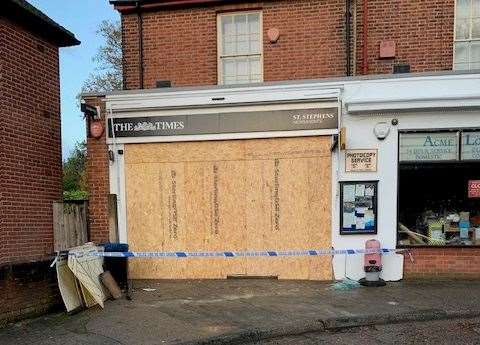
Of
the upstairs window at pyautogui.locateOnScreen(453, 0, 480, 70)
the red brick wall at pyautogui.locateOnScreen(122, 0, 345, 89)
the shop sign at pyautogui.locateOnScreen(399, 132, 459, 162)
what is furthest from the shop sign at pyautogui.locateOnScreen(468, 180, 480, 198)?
the red brick wall at pyautogui.locateOnScreen(122, 0, 345, 89)

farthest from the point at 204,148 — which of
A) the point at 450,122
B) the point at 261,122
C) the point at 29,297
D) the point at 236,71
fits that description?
the point at 450,122

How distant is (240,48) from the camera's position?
404 inches

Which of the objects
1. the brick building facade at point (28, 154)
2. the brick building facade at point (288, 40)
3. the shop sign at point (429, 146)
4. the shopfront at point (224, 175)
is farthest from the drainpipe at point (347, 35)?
the brick building facade at point (28, 154)

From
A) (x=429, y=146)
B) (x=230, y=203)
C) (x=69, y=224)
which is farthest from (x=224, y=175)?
(x=429, y=146)

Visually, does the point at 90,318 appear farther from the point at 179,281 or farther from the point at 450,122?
the point at 450,122

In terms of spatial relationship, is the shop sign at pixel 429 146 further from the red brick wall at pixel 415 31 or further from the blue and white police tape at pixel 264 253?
the red brick wall at pixel 415 31

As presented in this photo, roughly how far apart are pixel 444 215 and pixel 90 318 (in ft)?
22.8

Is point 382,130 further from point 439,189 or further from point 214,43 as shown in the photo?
point 214,43

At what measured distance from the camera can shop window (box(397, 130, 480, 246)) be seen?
8.15 meters

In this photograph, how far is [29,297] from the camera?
21.5ft

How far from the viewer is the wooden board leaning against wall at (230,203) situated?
8.38 meters

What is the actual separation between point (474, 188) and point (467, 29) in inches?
155

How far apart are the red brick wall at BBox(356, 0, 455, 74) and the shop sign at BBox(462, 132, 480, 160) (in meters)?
2.20

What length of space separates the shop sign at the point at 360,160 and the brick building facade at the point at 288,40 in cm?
240
